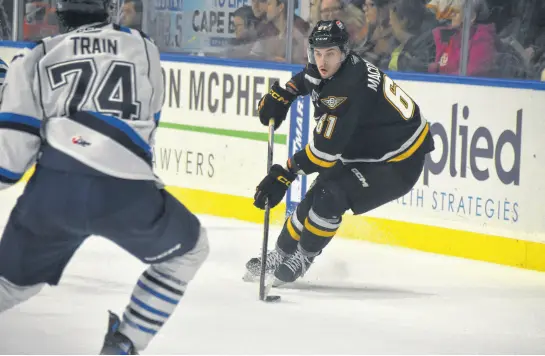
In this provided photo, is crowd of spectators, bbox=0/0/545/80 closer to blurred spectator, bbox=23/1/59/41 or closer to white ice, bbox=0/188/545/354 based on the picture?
white ice, bbox=0/188/545/354

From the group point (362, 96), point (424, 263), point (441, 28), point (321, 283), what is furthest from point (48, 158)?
point (441, 28)

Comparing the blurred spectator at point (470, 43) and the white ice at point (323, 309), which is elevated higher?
the blurred spectator at point (470, 43)

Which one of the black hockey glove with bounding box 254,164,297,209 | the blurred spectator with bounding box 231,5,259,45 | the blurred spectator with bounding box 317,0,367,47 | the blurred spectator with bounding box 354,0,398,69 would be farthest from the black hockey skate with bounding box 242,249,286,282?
the blurred spectator with bounding box 231,5,259,45

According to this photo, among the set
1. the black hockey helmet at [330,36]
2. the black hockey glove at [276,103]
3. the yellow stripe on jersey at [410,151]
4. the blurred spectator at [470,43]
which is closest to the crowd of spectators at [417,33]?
the blurred spectator at [470,43]

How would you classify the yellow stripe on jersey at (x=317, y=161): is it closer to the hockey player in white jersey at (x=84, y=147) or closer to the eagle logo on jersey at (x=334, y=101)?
the eagle logo on jersey at (x=334, y=101)

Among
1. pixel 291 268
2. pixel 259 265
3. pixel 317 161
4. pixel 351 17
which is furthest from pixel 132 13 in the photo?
pixel 317 161

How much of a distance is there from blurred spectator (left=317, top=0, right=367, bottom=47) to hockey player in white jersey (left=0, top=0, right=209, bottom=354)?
3645 mm

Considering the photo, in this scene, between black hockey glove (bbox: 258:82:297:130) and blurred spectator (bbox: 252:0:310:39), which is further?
blurred spectator (bbox: 252:0:310:39)

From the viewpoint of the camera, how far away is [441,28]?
6238 millimetres

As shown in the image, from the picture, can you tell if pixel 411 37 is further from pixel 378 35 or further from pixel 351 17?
pixel 351 17

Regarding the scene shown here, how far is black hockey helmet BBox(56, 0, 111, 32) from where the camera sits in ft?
10.0

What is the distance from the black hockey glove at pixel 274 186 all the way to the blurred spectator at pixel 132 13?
320 centimetres

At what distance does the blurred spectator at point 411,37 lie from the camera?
248 inches

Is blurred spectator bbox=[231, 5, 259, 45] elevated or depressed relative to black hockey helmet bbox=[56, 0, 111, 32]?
depressed
